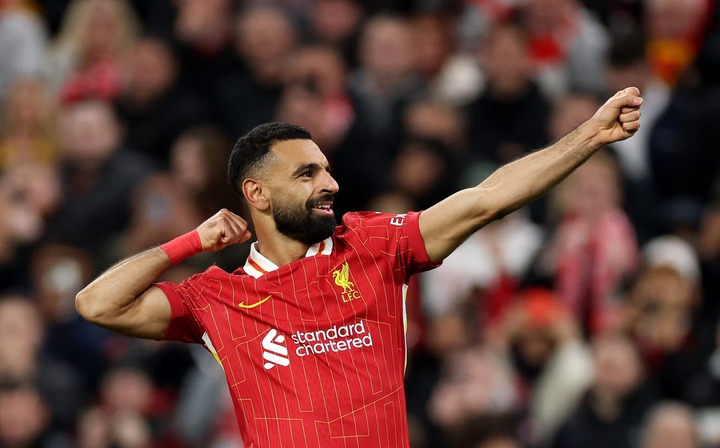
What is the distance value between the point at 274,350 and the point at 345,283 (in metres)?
0.35

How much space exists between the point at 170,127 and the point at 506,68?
2.74 m

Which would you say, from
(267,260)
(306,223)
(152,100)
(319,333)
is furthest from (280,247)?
(152,100)

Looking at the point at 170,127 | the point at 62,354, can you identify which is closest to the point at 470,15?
the point at 170,127

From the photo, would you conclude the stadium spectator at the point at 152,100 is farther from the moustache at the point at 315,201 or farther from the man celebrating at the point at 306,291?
the moustache at the point at 315,201

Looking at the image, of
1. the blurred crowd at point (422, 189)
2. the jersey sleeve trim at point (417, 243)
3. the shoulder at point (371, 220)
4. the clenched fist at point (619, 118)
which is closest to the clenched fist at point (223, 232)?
the shoulder at point (371, 220)

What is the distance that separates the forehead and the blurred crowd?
117 inches

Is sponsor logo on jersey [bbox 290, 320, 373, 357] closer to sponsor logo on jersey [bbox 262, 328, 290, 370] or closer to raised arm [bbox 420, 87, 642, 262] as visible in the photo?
sponsor logo on jersey [bbox 262, 328, 290, 370]

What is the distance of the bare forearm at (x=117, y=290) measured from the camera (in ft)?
17.9

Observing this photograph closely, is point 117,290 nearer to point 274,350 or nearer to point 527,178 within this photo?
point 274,350

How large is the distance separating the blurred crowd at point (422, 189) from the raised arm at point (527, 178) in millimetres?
2973

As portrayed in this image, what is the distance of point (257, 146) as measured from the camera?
221 inches

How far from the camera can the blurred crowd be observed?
8.75 meters

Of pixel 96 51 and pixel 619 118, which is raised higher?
pixel 96 51

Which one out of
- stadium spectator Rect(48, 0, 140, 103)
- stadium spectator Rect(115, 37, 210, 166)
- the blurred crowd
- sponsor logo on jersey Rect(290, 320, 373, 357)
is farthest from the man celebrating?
stadium spectator Rect(48, 0, 140, 103)
